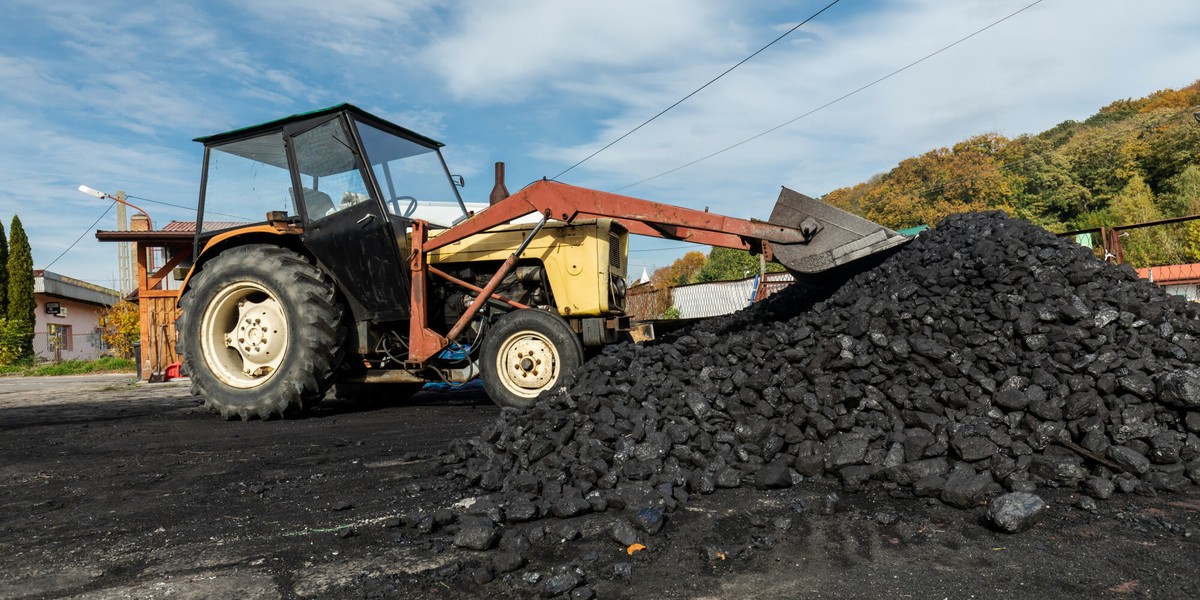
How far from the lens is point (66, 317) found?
32.2 meters

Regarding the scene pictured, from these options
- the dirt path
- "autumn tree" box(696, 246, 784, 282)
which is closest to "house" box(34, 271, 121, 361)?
"autumn tree" box(696, 246, 784, 282)

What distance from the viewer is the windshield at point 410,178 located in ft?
19.7

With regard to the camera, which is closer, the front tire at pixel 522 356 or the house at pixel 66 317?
the front tire at pixel 522 356

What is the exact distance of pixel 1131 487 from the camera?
3006 millimetres

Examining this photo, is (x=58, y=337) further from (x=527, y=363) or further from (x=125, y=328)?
(x=527, y=363)

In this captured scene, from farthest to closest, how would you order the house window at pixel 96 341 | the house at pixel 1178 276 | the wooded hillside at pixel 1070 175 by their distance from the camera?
1. the house window at pixel 96 341
2. the wooded hillside at pixel 1070 175
3. the house at pixel 1178 276

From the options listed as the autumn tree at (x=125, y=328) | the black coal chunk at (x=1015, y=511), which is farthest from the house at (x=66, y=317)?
the black coal chunk at (x=1015, y=511)

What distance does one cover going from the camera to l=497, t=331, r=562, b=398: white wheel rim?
5270mm

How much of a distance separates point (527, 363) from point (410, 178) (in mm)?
2197

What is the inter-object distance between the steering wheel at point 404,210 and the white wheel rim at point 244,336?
1.22m

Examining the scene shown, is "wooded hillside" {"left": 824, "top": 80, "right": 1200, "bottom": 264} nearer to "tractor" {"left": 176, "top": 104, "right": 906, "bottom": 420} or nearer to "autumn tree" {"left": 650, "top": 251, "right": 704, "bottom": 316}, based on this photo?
"autumn tree" {"left": 650, "top": 251, "right": 704, "bottom": 316}

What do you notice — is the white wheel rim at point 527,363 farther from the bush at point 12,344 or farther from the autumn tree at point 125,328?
the bush at point 12,344

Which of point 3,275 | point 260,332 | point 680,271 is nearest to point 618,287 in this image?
point 260,332

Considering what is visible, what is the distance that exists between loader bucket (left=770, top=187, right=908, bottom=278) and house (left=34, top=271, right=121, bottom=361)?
104 feet
